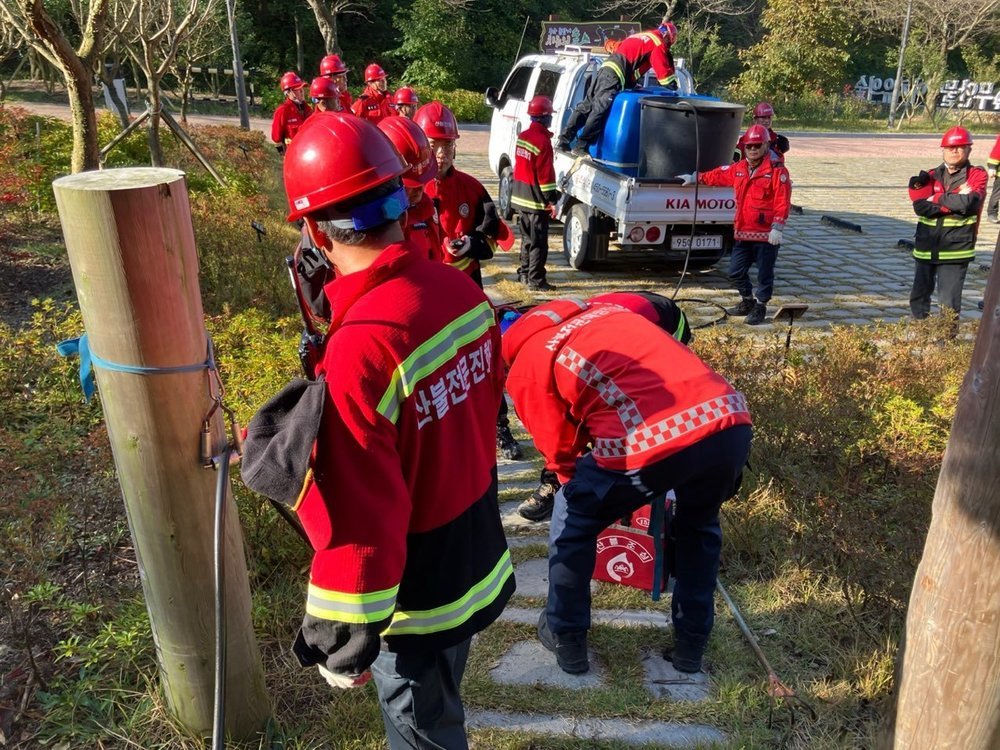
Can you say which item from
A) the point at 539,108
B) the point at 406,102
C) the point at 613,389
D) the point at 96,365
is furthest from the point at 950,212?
the point at 96,365

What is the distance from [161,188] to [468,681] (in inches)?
83.4

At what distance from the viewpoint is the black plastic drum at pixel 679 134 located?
7949mm

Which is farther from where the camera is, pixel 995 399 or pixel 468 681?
pixel 468 681

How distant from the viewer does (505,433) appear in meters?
4.98

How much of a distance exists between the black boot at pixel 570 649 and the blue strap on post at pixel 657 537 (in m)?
0.42

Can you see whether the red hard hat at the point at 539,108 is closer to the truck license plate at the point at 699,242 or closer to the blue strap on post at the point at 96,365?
the truck license plate at the point at 699,242

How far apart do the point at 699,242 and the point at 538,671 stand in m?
5.87

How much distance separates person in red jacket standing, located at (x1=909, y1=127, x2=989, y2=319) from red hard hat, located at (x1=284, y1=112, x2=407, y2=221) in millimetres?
6239

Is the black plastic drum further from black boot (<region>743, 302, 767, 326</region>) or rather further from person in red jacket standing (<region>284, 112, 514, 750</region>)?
person in red jacket standing (<region>284, 112, 514, 750</region>)

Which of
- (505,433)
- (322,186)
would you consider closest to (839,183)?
(505,433)

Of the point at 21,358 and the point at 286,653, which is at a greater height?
the point at 21,358

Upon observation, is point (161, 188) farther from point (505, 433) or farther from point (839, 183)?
point (839, 183)

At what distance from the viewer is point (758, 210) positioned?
23.7ft

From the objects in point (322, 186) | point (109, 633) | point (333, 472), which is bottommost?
point (109, 633)
